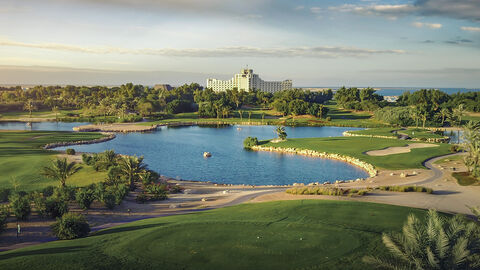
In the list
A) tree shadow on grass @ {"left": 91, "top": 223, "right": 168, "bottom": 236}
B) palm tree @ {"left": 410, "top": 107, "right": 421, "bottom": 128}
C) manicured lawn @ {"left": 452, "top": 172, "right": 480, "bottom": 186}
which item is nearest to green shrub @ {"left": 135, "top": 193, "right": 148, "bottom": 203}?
tree shadow on grass @ {"left": 91, "top": 223, "right": 168, "bottom": 236}

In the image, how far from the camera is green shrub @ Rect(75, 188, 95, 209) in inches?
1183

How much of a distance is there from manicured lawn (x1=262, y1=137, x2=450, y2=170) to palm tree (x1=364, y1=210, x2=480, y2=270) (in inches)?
1683

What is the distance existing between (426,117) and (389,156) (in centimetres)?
5787

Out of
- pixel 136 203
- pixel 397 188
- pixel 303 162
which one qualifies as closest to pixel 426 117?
pixel 303 162

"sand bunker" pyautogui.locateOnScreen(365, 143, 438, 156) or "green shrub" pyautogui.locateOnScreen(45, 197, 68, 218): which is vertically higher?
"sand bunker" pyautogui.locateOnScreen(365, 143, 438, 156)

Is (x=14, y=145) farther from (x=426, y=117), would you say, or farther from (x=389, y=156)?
(x=426, y=117)

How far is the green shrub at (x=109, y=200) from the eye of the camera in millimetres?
30875

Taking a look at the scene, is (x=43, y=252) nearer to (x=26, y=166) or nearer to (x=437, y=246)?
(x=437, y=246)

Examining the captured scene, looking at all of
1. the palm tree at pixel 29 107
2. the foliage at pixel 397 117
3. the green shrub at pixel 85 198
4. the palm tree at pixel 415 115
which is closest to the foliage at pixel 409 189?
the green shrub at pixel 85 198

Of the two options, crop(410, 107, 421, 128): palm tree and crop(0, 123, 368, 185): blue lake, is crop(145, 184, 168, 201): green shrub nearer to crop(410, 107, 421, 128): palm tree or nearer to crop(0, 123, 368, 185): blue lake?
crop(0, 123, 368, 185): blue lake

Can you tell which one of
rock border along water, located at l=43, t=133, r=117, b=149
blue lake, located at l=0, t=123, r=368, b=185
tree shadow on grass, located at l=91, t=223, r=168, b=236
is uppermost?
tree shadow on grass, located at l=91, t=223, r=168, b=236

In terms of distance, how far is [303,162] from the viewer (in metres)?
62.7

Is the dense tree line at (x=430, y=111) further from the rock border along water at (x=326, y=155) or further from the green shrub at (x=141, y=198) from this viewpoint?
the green shrub at (x=141, y=198)

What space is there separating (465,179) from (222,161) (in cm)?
3785
